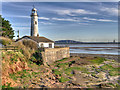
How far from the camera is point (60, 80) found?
17.2 m

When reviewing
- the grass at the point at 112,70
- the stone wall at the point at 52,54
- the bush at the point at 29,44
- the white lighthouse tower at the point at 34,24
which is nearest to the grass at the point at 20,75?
the stone wall at the point at 52,54

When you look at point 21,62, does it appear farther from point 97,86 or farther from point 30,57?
point 97,86

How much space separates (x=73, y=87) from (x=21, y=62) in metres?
9.16

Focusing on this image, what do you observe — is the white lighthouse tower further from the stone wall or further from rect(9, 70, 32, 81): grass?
rect(9, 70, 32, 81): grass

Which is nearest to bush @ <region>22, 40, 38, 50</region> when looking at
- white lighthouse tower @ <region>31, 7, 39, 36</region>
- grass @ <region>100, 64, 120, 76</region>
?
white lighthouse tower @ <region>31, 7, 39, 36</region>

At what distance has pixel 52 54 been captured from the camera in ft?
98.0

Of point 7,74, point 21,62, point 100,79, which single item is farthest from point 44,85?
point 100,79

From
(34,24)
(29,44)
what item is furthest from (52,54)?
(34,24)

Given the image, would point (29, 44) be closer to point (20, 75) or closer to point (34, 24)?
point (34, 24)

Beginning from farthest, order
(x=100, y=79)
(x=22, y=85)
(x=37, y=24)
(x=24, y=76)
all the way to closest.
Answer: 1. (x=37, y=24)
2. (x=100, y=79)
3. (x=24, y=76)
4. (x=22, y=85)

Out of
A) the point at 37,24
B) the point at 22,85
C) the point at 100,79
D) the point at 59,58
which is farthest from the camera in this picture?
the point at 37,24

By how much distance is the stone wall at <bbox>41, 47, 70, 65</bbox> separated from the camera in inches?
1040

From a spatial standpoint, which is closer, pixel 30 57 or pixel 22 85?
pixel 22 85

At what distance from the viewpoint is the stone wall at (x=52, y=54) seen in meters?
26.4
